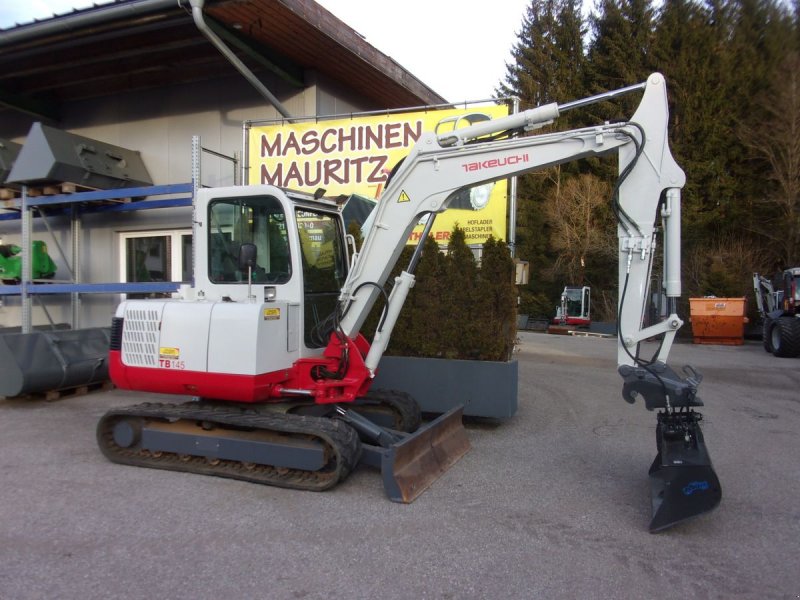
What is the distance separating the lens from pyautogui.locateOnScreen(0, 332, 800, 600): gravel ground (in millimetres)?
3406

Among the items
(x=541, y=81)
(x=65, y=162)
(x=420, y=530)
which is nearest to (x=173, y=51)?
(x=65, y=162)

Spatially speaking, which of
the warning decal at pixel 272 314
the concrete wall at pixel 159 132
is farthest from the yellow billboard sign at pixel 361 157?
the warning decal at pixel 272 314

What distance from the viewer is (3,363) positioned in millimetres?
7895

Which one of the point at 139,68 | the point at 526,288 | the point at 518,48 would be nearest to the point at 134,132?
the point at 139,68

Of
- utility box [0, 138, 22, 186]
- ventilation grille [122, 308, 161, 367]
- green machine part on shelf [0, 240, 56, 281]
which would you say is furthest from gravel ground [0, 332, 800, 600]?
utility box [0, 138, 22, 186]

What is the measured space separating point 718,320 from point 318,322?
16.2 meters

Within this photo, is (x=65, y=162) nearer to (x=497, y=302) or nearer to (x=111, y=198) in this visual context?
(x=111, y=198)

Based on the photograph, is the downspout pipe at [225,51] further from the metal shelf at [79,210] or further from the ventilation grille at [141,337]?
the ventilation grille at [141,337]

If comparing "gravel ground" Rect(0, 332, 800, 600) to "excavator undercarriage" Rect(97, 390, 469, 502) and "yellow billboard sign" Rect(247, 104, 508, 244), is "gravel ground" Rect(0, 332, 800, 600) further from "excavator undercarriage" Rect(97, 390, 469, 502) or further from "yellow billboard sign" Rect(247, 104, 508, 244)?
"yellow billboard sign" Rect(247, 104, 508, 244)

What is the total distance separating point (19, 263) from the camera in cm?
1105

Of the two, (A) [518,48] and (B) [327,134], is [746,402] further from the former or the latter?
(A) [518,48]

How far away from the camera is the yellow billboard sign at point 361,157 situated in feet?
29.9

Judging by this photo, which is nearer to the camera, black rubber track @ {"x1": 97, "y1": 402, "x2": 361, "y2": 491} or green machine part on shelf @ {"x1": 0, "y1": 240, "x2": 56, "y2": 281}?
black rubber track @ {"x1": 97, "y1": 402, "x2": 361, "y2": 491}

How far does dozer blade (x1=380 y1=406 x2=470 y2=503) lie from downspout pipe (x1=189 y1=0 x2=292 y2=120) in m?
6.19
